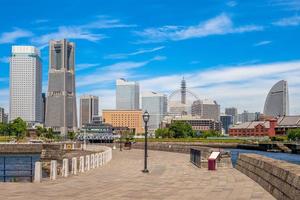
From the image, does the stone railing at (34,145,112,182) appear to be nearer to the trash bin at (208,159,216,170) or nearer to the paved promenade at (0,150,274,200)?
the paved promenade at (0,150,274,200)

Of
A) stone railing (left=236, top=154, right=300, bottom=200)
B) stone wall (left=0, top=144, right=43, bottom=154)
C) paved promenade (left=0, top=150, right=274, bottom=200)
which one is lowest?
stone wall (left=0, top=144, right=43, bottom=154)

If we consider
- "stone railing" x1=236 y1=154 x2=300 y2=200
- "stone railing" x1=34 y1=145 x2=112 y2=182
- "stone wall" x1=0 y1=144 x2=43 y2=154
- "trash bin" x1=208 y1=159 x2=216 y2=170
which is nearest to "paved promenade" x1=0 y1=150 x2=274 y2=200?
"stone railing" x1=236 y1=154 x2=300 y2=200

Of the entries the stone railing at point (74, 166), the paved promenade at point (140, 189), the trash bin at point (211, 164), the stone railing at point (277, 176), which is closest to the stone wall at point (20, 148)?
the stone railing at point (74, 166)

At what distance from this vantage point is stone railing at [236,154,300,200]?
1532cm

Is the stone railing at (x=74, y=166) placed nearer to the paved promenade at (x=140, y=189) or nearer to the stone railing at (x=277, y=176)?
the paved promenade at (x=140, y=189)

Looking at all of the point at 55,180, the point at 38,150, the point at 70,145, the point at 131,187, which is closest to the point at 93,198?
the point at 131,187

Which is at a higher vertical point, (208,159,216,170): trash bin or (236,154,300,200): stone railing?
(236,154,300,200): stone railing

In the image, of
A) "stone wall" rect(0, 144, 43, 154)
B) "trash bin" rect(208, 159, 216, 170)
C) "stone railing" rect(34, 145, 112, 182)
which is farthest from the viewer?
"stone wall" rect(0, 144, 43, 154)

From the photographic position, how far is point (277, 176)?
18.5 m

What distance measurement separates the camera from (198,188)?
72.2ft

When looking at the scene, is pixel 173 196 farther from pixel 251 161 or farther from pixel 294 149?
pixel 294 149

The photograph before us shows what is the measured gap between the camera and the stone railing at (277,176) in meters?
15.3

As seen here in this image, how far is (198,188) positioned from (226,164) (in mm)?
14244

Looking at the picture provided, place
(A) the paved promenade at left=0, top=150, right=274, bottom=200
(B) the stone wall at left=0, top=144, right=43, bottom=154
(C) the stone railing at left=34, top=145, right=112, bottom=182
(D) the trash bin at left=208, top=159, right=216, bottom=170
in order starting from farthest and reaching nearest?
(B) the stone wall at left=0, top=144, right=43, bottom=154 → (D) the trash bin at left=208, top=159, right=216, bottom=170 → (C) the stone railing at left=34, top=145, right=112, bottom=182 → (A) the paved promenade at left=0, top=150, right=274, bottom=200
